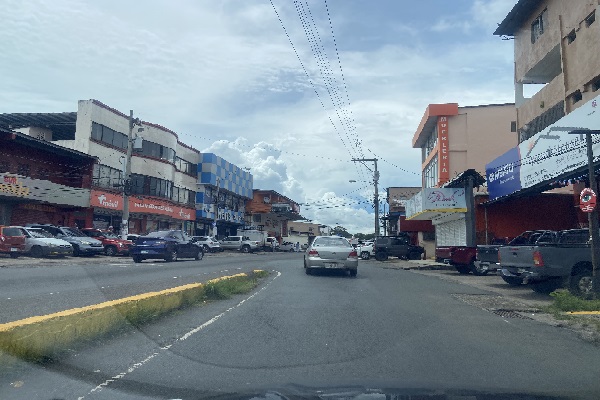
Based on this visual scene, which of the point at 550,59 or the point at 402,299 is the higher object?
the point at 550,59

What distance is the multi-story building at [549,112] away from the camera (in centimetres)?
1656

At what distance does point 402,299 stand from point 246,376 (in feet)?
22.7

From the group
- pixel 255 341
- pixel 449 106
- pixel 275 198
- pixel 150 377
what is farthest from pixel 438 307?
pixel 275 198

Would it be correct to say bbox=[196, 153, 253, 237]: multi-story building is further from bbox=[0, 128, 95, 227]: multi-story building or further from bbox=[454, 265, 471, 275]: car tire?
bbox=[454, 265, 471, 275]: car tire

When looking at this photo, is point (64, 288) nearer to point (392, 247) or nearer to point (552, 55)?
point (552, 55)

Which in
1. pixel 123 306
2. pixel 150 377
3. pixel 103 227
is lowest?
pixel 150 377

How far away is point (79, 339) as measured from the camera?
6.07m

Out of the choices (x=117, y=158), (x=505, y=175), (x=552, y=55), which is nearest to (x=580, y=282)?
(x=505, y=175)

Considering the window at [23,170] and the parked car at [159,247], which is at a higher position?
the window at [23,170]

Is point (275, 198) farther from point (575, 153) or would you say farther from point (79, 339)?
point (79, 339)

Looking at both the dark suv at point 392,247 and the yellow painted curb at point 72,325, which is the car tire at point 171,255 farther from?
the dark suv at point 392,247

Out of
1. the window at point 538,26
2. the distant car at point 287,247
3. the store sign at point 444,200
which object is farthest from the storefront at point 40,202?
the distant car at point 287,247

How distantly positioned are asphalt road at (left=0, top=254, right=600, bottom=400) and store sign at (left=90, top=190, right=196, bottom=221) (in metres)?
29.0

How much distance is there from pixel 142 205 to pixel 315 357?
36.2 metres
